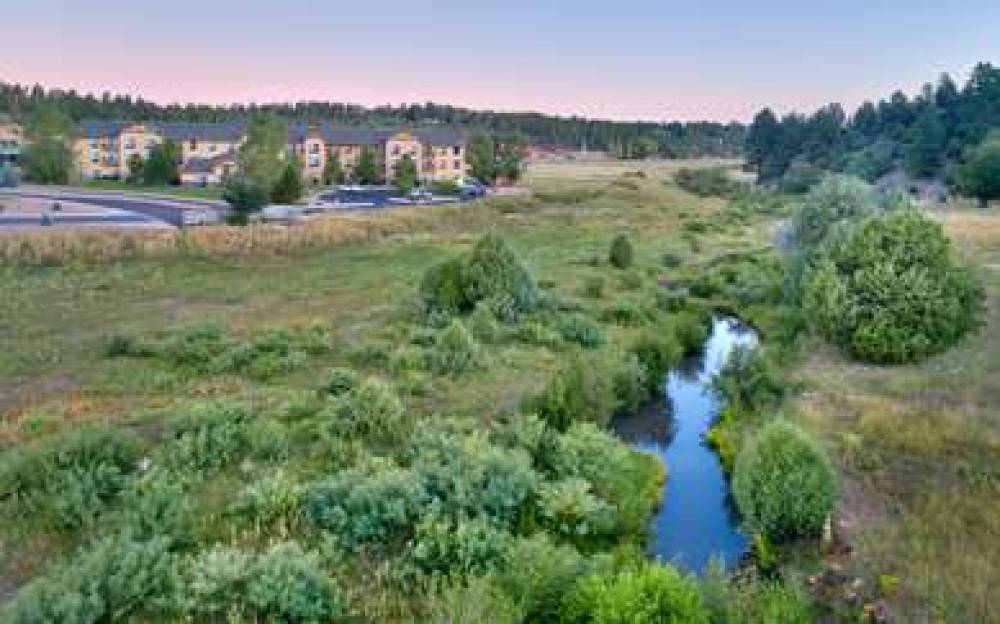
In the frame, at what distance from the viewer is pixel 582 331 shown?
31438 mm

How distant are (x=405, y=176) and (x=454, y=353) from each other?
210 feet

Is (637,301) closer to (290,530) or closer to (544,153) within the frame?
(290,530)

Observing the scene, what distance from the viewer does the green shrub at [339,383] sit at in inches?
908

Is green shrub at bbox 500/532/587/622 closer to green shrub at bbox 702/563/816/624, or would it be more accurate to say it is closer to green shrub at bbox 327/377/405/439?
green shrub at bbox 702/563/816/624

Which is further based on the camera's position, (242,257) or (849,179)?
(242,257)

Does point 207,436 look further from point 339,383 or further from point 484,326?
point 484,326

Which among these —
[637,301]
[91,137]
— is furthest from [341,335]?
[91,137]

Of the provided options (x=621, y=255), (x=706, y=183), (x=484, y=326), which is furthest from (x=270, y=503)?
(x=706, y=183)

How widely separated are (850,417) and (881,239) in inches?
328

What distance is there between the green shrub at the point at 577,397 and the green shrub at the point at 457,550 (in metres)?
6.87

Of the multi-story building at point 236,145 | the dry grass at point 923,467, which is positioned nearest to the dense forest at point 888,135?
the multi-story building at point 236,145

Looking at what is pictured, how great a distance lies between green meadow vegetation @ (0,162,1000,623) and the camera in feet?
40.6

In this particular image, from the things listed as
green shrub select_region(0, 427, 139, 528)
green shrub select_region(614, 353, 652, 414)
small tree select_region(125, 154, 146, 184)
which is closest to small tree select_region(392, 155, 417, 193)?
small tree select_region(125, 154, 146, 184)

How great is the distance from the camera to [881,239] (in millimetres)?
28625
